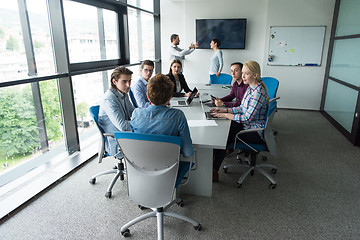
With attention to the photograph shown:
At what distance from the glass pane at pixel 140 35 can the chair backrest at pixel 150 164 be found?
3908 mm

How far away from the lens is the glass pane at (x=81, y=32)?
3.36m

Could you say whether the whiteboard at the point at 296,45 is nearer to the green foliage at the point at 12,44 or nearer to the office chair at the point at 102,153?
the office chair at the point at 102,153

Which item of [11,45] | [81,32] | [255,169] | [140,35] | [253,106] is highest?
[140,35]

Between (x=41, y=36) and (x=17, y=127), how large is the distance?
1.09 metres

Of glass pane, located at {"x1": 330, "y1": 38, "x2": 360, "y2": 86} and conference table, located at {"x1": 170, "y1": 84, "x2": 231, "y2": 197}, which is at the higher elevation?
glass pane, located at {"x1": 330, "y1": 38, "x2": 360, "y2": 86}

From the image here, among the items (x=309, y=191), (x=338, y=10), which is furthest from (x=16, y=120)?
(x=338, y=10)

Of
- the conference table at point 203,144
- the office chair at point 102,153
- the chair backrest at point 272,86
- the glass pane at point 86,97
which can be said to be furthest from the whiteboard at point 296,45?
the office chair at point 102,153

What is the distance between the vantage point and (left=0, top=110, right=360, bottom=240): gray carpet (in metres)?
2.03

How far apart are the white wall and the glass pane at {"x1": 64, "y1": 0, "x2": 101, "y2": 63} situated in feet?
9.75

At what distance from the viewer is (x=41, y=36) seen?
9.41 ft

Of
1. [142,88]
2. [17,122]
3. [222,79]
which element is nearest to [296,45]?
[222,79]

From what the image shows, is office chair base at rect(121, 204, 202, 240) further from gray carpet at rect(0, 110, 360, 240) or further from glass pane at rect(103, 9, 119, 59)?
glass pane at rect(103, 9, 119, 59)

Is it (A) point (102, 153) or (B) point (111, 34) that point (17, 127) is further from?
(B) point (111, 34)

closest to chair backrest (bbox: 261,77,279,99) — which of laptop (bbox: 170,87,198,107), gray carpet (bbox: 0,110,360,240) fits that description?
gray carpet (bbox: 0,110,360,240)
